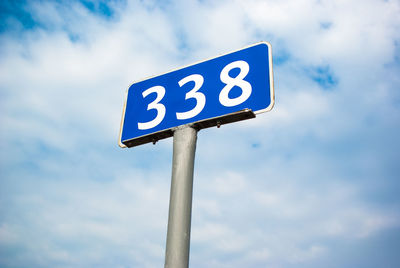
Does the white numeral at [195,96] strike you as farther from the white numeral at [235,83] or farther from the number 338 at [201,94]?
the white numeral at [235,83]

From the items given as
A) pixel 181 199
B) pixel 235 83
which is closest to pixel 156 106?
pixel 235 83

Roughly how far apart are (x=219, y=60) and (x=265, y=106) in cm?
69

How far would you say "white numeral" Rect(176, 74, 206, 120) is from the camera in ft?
8.16

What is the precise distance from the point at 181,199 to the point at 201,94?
0.88m

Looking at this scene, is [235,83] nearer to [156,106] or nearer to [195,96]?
[195,96]

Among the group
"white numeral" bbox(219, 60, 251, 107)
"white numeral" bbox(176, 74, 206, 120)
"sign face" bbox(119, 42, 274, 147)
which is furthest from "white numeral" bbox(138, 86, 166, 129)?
"white numeral" bbox(219, 60, 251, 107)

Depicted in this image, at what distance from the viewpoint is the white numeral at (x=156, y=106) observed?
2645 millimetres

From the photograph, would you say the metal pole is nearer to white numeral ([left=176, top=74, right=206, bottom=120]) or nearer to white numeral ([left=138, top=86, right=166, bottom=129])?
white numeral ([left=176, top=74, right=206, bottom=120])

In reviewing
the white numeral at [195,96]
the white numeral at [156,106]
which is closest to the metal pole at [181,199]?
the white numeral at [195,96]

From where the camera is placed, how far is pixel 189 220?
2.06m

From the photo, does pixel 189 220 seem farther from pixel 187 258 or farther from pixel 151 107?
pixel 151 107

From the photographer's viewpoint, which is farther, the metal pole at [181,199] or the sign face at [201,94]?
the sign face at [201,94]

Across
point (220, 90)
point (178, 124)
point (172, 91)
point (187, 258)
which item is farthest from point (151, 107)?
point (187, 258)

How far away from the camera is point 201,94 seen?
2549 mm
